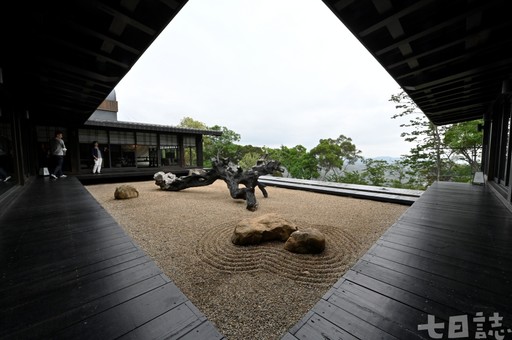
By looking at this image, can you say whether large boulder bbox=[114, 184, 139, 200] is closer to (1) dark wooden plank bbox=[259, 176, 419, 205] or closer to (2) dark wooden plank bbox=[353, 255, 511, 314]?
(1) dark wooden plank bbox=[259, 176, 419, 205]

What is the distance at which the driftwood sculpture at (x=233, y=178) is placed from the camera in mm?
5209

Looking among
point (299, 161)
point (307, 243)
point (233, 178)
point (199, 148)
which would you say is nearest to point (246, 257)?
point (307, 243)

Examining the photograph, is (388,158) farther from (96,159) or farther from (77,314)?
(96,159)

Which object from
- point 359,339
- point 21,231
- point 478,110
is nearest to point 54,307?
point 359,339

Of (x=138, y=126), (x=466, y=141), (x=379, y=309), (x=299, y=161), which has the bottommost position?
(x=379, y=309)

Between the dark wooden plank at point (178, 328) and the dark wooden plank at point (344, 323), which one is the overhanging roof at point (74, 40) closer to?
the dark wooden plank at point (178, 328)

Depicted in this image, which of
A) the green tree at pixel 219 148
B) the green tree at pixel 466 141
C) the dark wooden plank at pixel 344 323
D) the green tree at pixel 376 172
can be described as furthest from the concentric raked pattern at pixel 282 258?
the green tree at pixel 219 148

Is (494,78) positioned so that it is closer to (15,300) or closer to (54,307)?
(54,307)

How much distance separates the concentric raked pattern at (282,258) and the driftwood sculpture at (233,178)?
6.29 feet

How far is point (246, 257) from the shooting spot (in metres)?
2.44

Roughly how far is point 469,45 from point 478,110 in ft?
13.2

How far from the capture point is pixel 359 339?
3.02 ft

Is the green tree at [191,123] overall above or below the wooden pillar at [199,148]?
above

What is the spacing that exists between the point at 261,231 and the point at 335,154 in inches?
496
